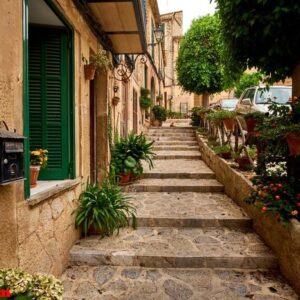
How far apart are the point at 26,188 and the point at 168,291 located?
1.76 meters

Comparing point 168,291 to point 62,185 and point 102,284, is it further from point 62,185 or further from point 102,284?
point 62,185

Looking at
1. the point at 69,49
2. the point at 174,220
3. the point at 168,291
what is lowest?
the point at 168,291

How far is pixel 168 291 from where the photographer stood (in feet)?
9.96

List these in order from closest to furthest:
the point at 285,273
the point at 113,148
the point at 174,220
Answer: the point at 285,273 < the point at 174,220 < the point at 113,148

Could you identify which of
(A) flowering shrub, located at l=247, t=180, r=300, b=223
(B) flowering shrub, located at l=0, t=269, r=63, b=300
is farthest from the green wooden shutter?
(A) flowering shrub, located at l=247, t=180, r=300, b=223

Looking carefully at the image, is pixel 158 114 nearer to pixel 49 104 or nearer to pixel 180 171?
pixel 180 171

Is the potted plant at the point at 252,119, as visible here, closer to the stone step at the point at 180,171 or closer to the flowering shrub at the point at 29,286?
the stone step at the point at 180,171

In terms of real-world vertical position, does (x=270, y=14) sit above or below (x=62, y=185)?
above

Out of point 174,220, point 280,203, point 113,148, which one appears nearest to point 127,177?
point 113,148

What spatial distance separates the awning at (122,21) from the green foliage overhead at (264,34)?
141 centimetres

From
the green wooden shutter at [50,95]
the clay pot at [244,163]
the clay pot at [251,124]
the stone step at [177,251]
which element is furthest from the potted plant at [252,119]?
the green wooden shutter at [50,95]

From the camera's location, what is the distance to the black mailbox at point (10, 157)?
200 centimetres

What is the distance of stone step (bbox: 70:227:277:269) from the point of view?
11.5 ft

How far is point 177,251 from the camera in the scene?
366 centimetres
